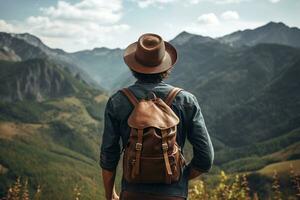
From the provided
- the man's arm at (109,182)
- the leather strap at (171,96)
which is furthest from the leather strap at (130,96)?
the man's arm at (109,182)

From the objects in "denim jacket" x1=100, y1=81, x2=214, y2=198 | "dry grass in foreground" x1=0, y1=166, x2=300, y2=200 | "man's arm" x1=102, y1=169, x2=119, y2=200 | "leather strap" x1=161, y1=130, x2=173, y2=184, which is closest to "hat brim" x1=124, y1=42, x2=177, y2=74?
"denim jacket" x1=100, y1=81, x2=214, y2=198

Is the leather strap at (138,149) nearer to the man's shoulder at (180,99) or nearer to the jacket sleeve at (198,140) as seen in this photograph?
the man's shoulder at (180,99)

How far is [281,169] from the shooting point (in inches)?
7357

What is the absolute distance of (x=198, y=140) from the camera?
4.88 m

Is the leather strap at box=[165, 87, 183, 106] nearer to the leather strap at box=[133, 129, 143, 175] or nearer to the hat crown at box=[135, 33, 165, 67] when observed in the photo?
the hat crown at box=[135, 33, 165, 67]

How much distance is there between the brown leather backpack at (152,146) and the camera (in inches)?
177

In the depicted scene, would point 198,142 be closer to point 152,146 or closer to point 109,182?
point 152,146

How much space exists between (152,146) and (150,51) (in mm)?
1202

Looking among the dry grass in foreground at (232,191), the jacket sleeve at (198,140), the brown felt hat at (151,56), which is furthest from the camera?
the dry grass in foreground at (232,191)

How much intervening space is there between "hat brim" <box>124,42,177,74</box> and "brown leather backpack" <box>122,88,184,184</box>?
1.60 feet

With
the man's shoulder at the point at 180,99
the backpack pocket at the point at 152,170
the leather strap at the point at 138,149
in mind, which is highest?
the man's shoulder at the point at 180,99

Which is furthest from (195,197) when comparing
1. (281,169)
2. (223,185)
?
(281,169)

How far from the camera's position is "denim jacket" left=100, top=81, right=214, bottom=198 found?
490 centimetres

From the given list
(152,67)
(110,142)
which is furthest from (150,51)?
(110,142)
